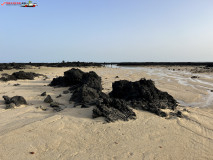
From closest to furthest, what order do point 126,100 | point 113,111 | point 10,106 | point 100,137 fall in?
point 100,137 < point 113,111 < point 10,106 < point 126,100

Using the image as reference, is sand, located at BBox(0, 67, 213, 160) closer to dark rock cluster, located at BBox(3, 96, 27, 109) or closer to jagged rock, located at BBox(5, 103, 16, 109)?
jagged rock, located at BBox(5, 103, 16, 109)

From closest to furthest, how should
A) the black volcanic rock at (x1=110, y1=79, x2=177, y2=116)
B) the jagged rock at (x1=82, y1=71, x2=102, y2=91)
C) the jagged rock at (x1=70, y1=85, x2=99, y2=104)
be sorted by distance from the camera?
the black volcanic rock at (x1=110, y1=79, x2=177, y2=116)
the jagged rock at (x1=70, y1=85, x2=99, y2=104)
the jagged rock at (x1=82, y1=71, x2=102, y2=91)

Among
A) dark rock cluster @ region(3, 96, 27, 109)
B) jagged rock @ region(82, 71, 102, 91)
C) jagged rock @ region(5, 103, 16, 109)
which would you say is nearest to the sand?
jagged rock @ region(5, 103, 16, 109)

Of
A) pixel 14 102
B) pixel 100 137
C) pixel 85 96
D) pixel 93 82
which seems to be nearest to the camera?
pixel 100 137

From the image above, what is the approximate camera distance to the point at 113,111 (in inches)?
212

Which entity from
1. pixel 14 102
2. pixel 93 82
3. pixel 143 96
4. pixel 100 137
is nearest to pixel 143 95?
pixel 143 96

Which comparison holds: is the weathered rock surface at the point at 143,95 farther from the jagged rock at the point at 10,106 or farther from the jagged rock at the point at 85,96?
the jagged rock at the point at 10,106

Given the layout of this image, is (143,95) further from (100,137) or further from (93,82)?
(93,82)

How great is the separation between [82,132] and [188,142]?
8.32ft

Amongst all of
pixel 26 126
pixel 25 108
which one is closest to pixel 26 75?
pixel 25 108

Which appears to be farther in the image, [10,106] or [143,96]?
[143,96]

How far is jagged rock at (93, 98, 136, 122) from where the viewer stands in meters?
5.19

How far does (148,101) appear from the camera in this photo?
21.9ft

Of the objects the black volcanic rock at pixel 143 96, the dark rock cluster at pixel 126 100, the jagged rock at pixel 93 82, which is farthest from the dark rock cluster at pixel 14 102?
the black volcanic rock at pixel 143 96
